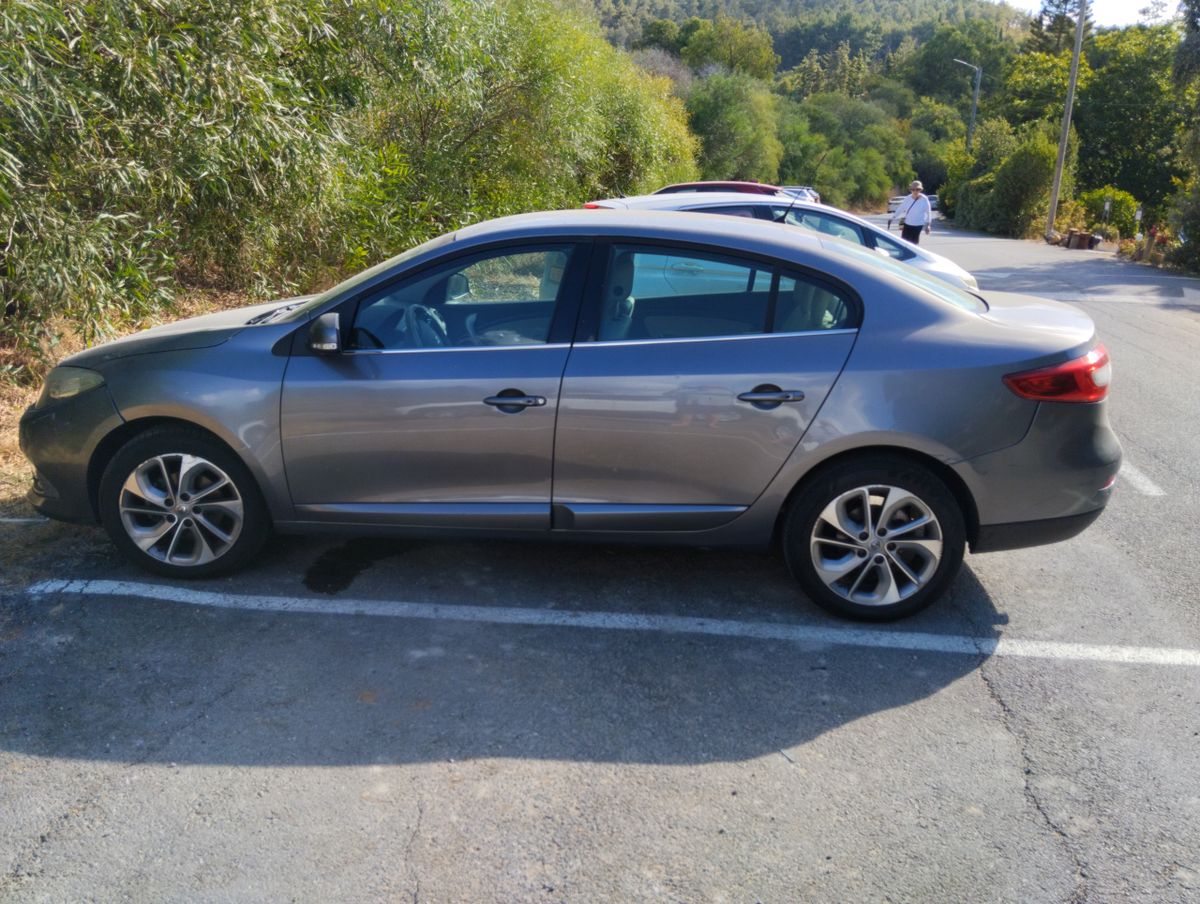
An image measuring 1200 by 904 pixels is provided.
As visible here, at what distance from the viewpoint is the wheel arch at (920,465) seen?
4.26 meters

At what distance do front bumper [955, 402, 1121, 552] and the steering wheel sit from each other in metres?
2.22

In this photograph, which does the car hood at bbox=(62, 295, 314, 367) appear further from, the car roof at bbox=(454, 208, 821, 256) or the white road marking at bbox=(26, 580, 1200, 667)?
the car roof at bbox=(454, 208, 821, 256)

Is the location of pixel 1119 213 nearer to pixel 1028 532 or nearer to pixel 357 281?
pixel 1028 532

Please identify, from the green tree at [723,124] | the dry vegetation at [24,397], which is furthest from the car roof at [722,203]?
the green tree at [723,124]

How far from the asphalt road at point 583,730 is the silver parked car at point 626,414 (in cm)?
36

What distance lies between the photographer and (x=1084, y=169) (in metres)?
59.5

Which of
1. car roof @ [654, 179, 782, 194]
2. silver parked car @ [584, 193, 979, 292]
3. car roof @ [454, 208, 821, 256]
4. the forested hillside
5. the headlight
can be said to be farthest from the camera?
the forested hillside

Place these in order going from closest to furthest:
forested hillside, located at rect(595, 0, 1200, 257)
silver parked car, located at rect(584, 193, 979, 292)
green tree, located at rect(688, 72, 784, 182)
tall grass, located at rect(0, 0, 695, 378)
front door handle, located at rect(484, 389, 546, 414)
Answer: front door handle, located at rect(484, 389, 546, 414), tall grass, located at rect(0, 0, 695, 378), silver parked car, located at rect(584, 193, 979, 292), forested hillside, located at rect(595, 0, 1200, 257), green tree, located at rect(688, 72, 784, 182)

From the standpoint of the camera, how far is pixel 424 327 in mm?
4520

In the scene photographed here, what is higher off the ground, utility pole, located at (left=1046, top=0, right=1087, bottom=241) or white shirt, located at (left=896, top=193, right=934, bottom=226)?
utility pole, located at (left=1046, top=0, right=1087, bottom=241)

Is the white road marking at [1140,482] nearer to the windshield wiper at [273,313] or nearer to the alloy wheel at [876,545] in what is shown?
the alloy wheel at [876,545]

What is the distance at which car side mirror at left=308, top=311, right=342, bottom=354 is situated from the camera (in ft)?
14.3

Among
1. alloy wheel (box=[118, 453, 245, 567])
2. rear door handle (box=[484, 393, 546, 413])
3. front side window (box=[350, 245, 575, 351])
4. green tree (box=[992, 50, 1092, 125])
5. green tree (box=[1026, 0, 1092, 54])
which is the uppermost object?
green tree (box=[1026, 0, 1092, 54])

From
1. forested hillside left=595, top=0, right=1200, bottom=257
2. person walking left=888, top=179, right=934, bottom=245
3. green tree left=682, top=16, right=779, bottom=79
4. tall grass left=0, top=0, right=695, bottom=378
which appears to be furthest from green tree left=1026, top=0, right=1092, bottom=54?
tall grass left=0, top=0, right=695, bottom=378
